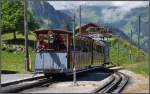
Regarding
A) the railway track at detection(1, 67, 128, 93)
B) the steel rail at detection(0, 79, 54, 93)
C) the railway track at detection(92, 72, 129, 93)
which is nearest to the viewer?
the steel rail at detection(0, 79, 54, 93)

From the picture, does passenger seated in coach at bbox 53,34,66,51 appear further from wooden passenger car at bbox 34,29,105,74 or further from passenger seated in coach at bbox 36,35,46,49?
passenger seated in coach at bbox 36,35,46,49

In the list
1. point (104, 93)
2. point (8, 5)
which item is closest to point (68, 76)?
point (104, 93)

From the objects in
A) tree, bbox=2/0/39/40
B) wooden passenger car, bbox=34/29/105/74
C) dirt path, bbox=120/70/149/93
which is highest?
tree, bbox=2/0/39/40

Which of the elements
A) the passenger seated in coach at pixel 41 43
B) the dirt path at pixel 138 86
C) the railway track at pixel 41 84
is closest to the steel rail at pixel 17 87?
the railway track at pixel 41 84

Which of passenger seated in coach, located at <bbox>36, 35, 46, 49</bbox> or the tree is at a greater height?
the tree

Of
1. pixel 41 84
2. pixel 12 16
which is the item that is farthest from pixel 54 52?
pixel 12 16

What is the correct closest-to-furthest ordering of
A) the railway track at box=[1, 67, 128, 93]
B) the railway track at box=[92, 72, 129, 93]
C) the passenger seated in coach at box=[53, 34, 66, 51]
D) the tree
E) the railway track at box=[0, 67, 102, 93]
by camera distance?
the railway track at box=[92, 72, 129, 93], the railway track at box=[1, 67, 128, 93], the railway track at box=[0, 67, 102, 93], the passenger seated in coach at box=[53, 34, 66, 51], the tree

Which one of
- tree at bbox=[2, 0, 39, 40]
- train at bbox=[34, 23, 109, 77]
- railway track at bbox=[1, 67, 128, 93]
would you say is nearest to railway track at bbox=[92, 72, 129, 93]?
railway track at bbox=[1, 67, 128, 93]

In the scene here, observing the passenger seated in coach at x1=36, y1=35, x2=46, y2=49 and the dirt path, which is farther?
the passenger seated in coach at x1=36, y1=35, x2=46, y2=49

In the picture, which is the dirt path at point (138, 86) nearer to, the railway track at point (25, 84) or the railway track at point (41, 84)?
the railway track at point (41, 84)

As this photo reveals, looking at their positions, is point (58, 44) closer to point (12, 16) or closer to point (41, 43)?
point (41, 43)

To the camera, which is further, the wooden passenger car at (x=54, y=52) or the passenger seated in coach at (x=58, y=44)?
the passenger seated in coach at (x=58, y=44)

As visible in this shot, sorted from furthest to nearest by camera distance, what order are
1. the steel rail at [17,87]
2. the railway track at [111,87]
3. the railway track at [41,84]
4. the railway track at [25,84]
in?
1. the railway track at [25,84]
2. the railway track at [41,84]
3. the railway track at [111,87]
4. the steel rail at [17,87]

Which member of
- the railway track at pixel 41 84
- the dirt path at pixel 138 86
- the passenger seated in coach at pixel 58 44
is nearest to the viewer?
the dirt path at pixel 138 86
